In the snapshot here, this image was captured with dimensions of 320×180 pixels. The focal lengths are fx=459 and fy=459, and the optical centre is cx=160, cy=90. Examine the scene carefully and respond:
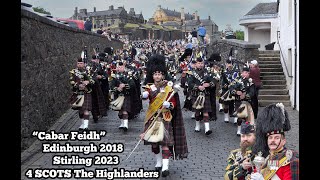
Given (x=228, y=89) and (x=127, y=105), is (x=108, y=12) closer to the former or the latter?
(x=228, y=89)

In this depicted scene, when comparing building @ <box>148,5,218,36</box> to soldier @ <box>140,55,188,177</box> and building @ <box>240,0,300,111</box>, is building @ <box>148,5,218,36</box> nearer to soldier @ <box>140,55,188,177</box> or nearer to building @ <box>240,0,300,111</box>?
building @ <box>240,0,300,111</box>

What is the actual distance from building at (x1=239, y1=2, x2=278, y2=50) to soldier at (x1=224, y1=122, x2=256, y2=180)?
909 inches

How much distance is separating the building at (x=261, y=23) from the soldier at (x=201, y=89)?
16762mm

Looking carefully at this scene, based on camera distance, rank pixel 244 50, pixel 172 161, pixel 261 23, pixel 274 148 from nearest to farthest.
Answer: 1. pixel 274 148
2. pixel 172 161
3. pixel 244 50
4. pixel 261 23

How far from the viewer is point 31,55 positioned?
32.6 feet

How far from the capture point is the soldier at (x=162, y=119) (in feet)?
25.8

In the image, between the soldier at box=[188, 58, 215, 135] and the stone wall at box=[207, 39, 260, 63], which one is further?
the stone wall at box=[207, 39, 260, 63]

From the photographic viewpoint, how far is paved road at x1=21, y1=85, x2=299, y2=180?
27.1ft

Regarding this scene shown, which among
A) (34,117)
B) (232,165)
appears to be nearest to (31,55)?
(34,117)

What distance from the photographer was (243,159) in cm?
478

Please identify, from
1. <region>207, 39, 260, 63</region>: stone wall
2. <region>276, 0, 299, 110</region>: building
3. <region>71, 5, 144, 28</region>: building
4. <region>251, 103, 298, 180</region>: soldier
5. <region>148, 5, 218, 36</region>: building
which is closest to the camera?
<region>251, 103, 298, 180</region>: soldier

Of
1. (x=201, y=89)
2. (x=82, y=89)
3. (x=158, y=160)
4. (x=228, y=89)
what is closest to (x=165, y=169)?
(x=158, y=160)

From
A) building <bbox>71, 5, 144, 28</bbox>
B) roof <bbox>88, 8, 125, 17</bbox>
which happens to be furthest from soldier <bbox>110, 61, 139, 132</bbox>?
roof <bbox>88, 8, 125, 17</bbox>

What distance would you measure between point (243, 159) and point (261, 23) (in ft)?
83.4
